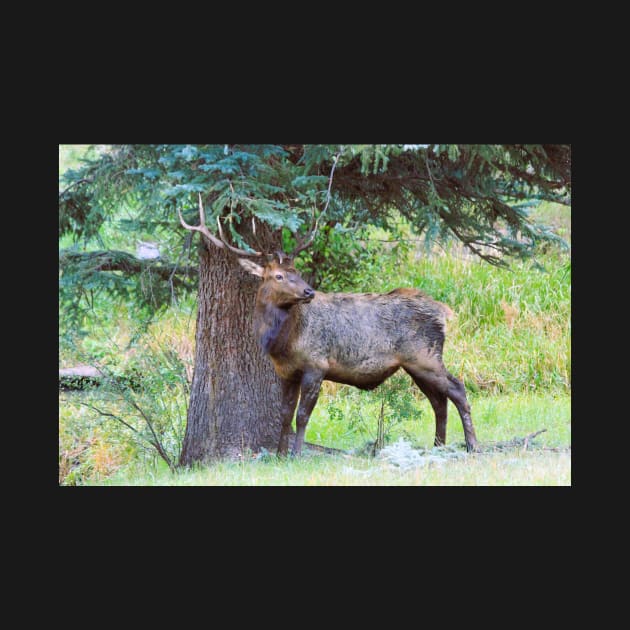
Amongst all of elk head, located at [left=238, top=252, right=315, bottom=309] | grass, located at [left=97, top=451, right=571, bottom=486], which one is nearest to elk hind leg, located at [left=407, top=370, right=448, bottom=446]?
grass, located at [left=97, top=451, right=571, bottom=486]

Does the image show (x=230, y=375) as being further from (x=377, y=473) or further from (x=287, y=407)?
(x=377, y=473)

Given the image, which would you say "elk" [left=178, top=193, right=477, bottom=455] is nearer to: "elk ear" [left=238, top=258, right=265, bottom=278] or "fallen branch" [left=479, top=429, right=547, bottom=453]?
"elk ear" [left=238, top=258, right=265, bottom=278]

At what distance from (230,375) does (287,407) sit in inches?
32.0

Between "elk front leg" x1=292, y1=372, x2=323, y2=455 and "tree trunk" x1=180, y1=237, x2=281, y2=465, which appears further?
"tree trunk" x1=180, y1=237, x2=281, y2=465

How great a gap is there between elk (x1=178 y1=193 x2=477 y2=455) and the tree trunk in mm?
515

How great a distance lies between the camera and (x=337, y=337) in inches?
371

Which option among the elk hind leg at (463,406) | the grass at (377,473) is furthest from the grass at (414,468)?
the elk hind leg at (463,406)

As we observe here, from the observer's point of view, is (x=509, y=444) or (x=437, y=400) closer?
(x=437, y=400)

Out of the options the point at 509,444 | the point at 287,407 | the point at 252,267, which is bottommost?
the point at 509,444

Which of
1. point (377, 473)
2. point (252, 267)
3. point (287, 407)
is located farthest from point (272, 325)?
point (377, 473)

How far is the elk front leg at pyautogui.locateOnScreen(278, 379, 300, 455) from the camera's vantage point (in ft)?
31.2

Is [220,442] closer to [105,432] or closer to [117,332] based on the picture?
[105,432]

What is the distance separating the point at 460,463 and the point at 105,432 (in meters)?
4.59

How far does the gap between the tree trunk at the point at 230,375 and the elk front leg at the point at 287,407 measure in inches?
21.5
